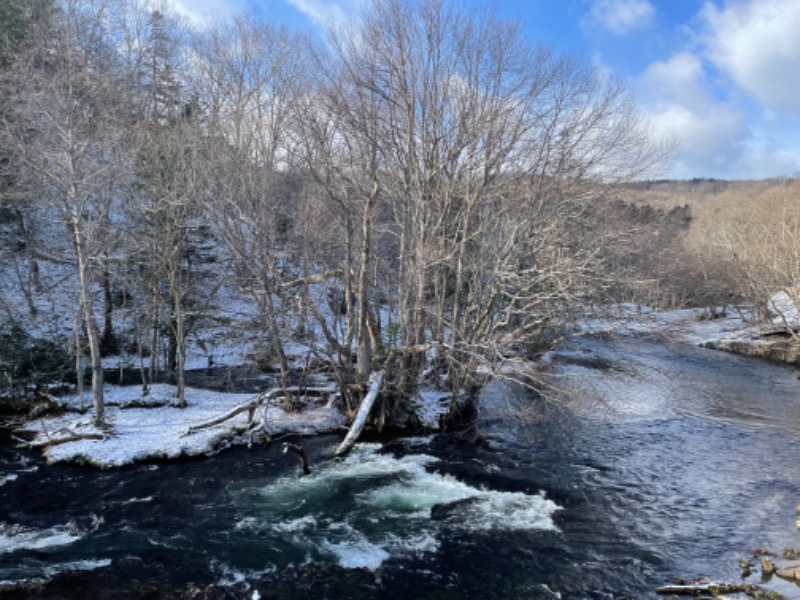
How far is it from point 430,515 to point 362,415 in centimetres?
399

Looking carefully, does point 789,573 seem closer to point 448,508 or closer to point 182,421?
point 448,508

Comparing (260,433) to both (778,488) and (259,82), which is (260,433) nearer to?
(778,488)

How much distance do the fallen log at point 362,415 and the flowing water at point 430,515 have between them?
407 millimetres

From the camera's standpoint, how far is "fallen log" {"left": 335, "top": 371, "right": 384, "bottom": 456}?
1344cm

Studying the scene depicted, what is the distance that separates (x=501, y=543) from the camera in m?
9.38

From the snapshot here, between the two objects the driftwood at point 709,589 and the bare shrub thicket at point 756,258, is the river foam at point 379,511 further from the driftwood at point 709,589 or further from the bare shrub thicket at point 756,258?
the bare shrub thicket at point 756,258

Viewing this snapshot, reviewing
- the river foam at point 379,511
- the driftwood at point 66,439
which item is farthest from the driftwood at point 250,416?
the river foam at point 379,511

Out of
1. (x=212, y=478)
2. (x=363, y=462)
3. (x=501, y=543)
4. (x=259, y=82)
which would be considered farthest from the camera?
(x=259, y=82)

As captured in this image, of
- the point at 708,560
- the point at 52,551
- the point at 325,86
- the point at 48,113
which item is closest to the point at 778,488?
the point at 708,560

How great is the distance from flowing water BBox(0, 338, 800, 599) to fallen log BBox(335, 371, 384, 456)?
1.34 feet

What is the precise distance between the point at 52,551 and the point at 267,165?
12659 millimetres

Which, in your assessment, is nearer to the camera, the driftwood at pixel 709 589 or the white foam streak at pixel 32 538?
the driftwood at pixel 709 589

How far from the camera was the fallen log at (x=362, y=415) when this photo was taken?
1344cm

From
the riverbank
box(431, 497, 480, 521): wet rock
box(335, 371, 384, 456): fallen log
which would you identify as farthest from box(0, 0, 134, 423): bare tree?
box(431, 497, 480, 521): wet rock
